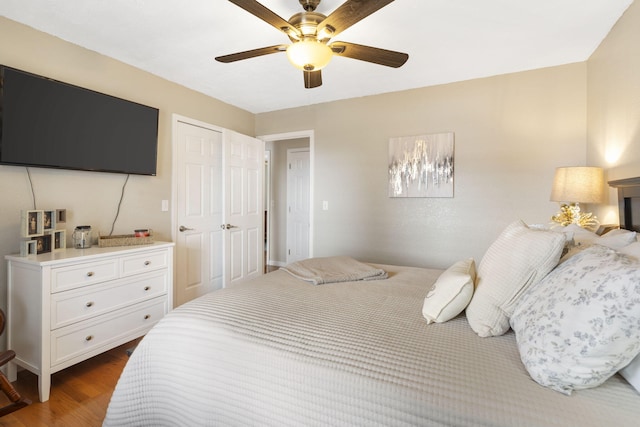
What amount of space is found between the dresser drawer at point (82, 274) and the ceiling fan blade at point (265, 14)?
1.84 meters

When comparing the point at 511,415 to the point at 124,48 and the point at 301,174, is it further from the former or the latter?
the point at 301,174

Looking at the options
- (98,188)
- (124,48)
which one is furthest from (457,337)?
(124,48)

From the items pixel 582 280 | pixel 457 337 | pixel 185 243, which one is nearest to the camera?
pixel 582 280

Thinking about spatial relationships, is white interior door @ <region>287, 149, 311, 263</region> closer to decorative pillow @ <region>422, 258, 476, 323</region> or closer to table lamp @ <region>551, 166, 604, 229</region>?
table lamp @ <region>551, 166, 604, 229</region>

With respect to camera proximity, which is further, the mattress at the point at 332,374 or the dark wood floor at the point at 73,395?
the dark wood floor at the point at 73,395

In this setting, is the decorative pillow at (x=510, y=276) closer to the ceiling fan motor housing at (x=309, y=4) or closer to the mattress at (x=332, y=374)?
the mattress at (x=332, y=374)

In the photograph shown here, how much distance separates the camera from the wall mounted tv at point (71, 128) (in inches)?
75.5

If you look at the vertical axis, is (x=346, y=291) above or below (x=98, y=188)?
below

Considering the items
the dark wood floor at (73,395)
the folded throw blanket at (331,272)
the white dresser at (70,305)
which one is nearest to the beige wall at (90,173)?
the white dresser at (70,305)

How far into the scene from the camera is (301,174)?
5098mm

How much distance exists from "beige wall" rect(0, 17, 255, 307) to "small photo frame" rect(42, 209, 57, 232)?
12 centimetres

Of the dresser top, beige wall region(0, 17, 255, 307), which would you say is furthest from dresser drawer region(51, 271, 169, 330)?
beige wall region(0, 17, 255, 307)

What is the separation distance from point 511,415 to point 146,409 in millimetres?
1333

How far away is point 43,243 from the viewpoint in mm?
2020
